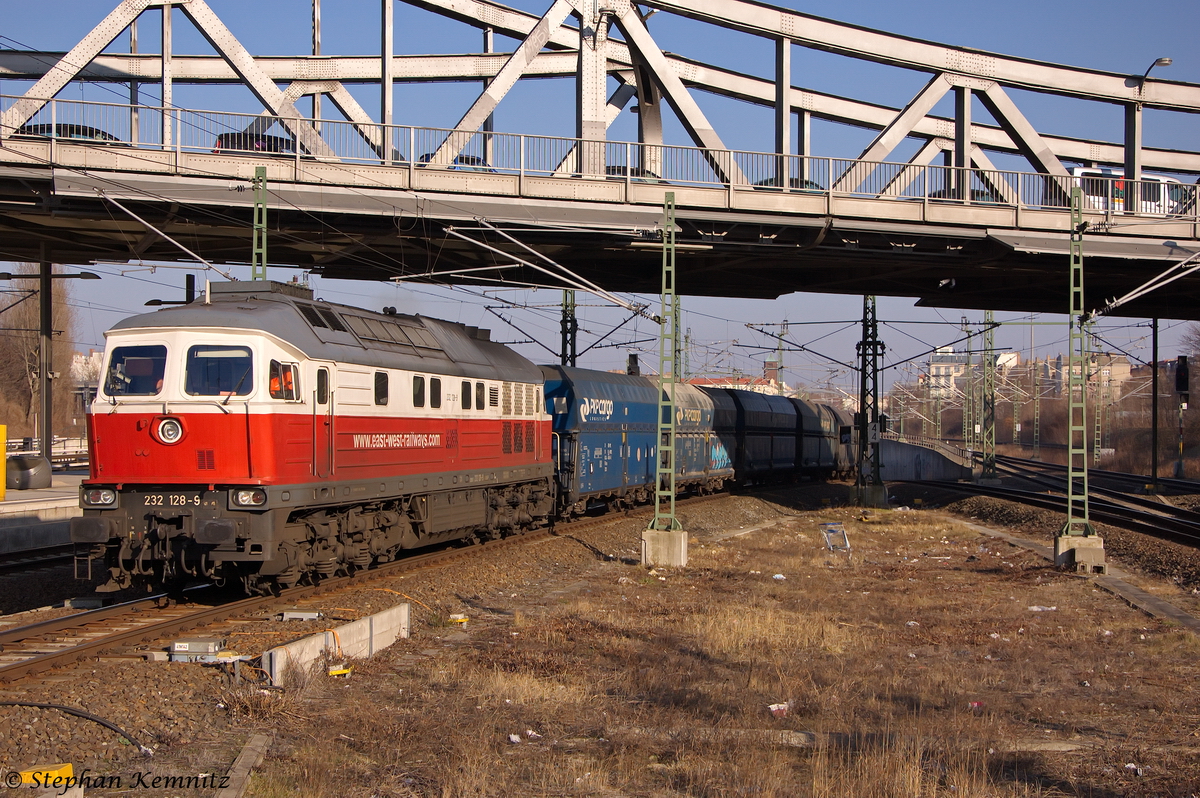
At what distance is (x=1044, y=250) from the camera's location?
24.8 meters

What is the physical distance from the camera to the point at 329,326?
51.2ft

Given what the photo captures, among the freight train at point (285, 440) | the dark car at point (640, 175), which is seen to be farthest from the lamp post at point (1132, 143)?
the freight train at point (285, 440)

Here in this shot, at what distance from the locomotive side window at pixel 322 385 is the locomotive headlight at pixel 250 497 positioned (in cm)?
183

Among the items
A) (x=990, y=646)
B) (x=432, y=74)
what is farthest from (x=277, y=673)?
(x=432, y=74)

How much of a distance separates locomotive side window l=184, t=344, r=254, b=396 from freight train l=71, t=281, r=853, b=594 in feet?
0.06

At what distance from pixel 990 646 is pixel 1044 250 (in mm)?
14911

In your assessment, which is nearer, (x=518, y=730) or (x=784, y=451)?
(x=518, y=730)

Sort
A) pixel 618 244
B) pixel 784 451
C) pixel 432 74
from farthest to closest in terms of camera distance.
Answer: pixel 784 451, pixel 432 74, pixel 618 244

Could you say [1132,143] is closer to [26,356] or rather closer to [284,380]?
[284,380]

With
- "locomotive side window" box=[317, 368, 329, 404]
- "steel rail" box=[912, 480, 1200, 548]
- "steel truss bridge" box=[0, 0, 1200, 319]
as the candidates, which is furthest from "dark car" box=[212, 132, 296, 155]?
"steel rail" box=[912, 480, 1200, 548]

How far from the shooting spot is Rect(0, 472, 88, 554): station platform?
21.4 m

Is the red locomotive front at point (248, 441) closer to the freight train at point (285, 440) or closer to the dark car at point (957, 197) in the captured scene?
the freight train at point (285, 440)

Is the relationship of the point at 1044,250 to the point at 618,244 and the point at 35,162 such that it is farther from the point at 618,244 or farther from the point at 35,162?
the point at 35,162

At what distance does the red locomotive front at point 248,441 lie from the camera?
13.4m
